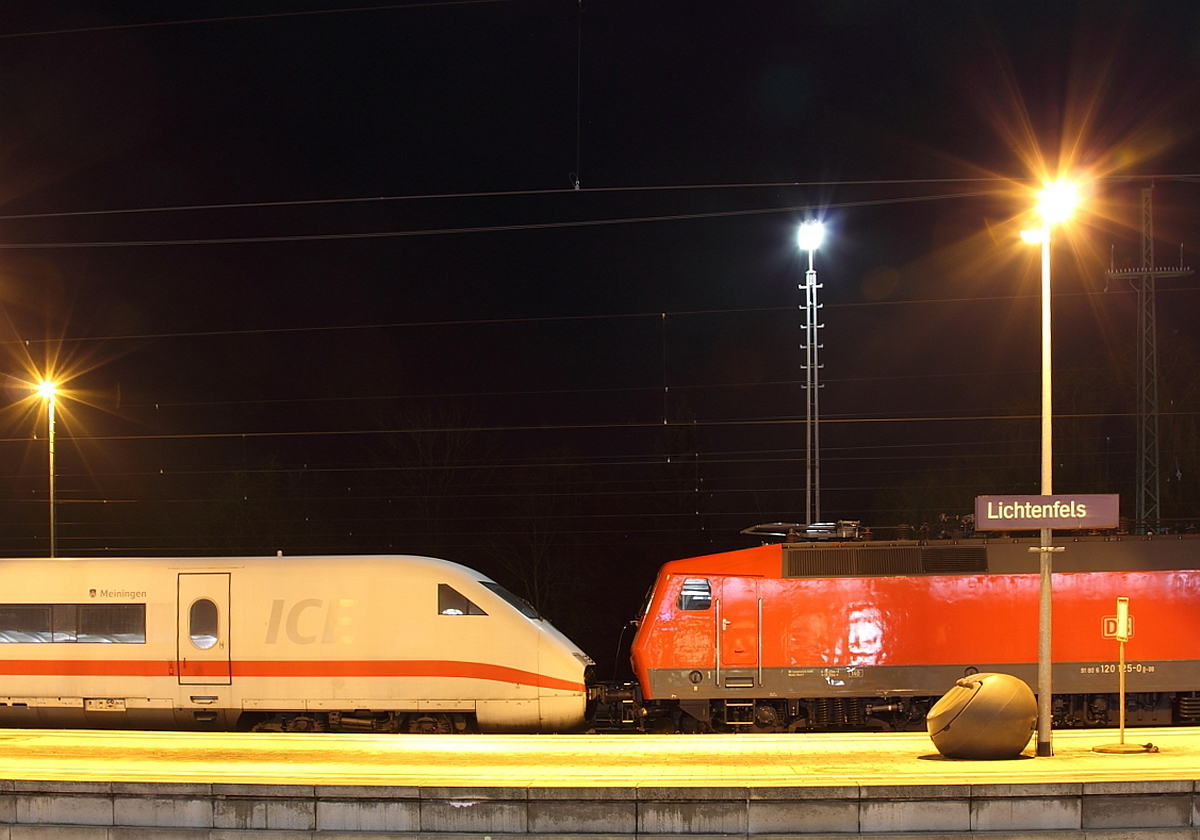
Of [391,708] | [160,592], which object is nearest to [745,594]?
[391,708]

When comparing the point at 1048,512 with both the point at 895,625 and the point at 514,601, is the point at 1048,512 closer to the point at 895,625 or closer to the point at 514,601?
the point at 895,625

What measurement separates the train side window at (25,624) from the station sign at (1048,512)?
15970 millimetres

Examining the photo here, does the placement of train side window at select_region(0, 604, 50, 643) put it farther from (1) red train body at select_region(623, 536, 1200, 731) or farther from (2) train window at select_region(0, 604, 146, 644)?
(1) red train body at select_region(623, 536, 1200, 731)

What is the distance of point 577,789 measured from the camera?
38.0 feet

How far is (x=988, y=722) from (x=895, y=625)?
4610 mm

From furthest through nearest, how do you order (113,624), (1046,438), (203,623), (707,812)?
1. (113,624)
2. (203,623)
3. (1046,438)
4. (707,812)

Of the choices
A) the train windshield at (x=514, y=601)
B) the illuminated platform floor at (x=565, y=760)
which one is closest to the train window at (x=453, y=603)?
the train windshield at (x=514, y=601)

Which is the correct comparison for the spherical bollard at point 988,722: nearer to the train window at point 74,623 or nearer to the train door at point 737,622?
the train door at point 737,622

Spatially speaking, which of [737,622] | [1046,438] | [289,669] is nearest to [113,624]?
[289,669]

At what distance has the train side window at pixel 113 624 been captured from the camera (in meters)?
18.9

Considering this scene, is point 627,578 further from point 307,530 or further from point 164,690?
point 164,690

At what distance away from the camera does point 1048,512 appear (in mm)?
14508

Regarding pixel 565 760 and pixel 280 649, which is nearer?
pixel 565 760

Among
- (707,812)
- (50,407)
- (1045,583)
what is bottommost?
(707,812)
